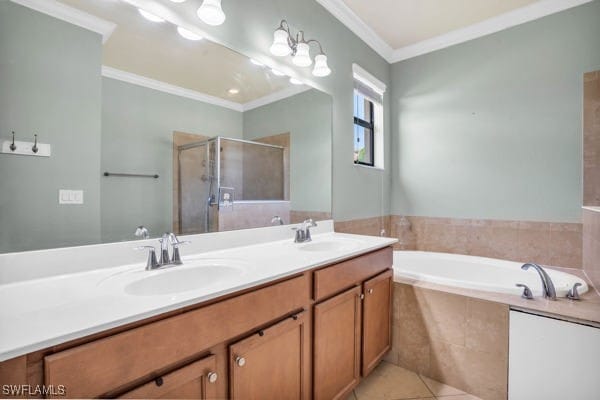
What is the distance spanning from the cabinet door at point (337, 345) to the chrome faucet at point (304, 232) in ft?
1.59

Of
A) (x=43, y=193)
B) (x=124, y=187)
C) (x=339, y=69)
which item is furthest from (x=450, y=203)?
(x=43, y=193)

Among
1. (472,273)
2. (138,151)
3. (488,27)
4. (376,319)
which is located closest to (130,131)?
(138,151)

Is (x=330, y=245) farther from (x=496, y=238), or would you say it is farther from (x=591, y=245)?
(x=591, y=245)

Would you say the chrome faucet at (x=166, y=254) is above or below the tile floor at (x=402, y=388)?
above

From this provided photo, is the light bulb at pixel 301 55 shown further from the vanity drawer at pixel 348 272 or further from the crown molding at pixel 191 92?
the vanity drawer at pixel 348 272

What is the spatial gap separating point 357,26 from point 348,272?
7.13ft

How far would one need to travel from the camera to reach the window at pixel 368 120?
2.69m

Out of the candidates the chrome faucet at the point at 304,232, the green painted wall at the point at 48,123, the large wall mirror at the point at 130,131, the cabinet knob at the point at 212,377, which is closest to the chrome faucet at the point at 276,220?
the large wall mirror at the point at 130,131

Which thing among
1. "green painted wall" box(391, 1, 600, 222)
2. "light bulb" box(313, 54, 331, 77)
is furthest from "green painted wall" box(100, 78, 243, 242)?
"green painted wall" box(391, 1, 600, 222)

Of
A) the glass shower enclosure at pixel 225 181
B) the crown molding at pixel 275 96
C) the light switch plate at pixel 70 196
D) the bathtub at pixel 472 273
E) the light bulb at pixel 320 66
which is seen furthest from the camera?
the light bulb at pixel 320 66

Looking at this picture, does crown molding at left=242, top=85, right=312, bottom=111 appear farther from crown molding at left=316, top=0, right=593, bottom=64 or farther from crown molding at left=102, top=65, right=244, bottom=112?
crown molding at left=316, top=0, right=593, bottom=64

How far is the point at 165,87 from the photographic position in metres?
1.35

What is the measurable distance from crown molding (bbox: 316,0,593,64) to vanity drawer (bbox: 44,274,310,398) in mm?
2257

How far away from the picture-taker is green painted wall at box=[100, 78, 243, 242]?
1173 millimetres
